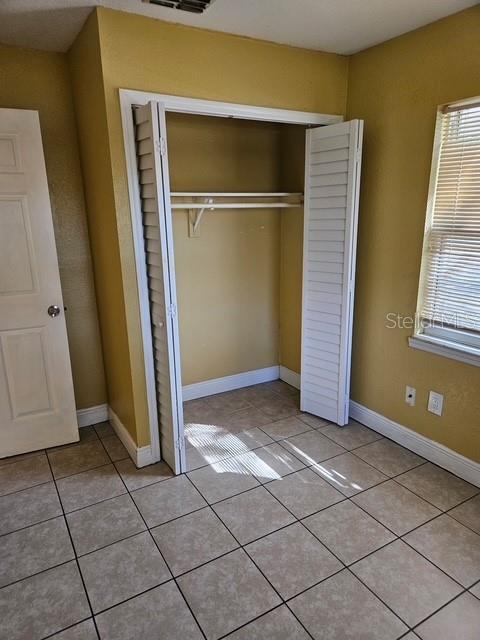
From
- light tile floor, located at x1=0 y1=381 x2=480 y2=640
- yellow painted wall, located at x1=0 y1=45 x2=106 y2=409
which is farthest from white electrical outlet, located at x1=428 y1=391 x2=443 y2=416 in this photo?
yellow painted wall, located at x1=0 y1=45 x2=106 y2=409

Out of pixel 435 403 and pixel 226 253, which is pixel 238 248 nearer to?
pixel 226 253

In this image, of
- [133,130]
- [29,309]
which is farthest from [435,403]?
[29,309]

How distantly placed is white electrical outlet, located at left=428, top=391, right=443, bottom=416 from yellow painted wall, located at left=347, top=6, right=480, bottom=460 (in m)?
0.03

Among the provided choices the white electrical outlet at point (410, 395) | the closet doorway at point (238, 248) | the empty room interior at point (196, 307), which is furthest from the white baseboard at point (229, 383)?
the white electrical outlet at point (410, 395)

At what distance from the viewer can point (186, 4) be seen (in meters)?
1.91

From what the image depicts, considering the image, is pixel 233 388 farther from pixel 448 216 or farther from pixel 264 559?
→ pixel 448 216

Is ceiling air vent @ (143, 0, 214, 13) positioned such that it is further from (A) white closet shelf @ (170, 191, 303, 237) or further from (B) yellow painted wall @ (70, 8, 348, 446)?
(A) white closet shelf @ (170, 191, 303, 237)

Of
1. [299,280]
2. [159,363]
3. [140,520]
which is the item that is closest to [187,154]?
[299,280]

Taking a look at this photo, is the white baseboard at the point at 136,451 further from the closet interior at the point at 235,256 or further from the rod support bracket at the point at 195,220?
the rod support bracket at the point at 195,220

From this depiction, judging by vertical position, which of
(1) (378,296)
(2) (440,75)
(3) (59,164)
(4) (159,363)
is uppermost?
(2) (440,75)

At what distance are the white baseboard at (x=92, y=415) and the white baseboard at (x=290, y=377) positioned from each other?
5.05 feet

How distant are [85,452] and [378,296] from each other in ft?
7.05

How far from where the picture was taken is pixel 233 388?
3.61 m

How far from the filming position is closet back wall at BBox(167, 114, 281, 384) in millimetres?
3049
